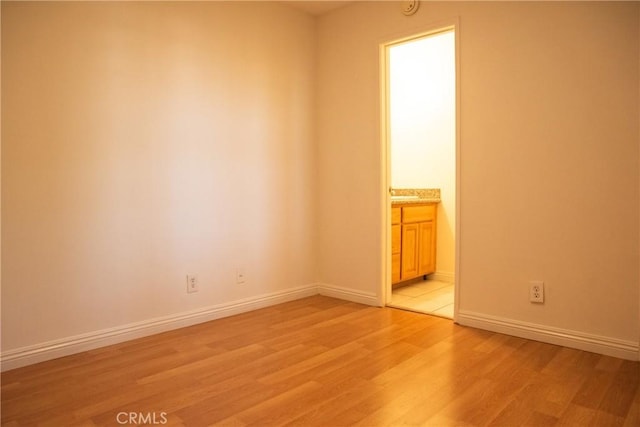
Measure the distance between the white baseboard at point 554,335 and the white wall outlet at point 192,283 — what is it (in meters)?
1.89

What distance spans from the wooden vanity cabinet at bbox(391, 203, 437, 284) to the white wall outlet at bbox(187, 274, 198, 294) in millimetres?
1805

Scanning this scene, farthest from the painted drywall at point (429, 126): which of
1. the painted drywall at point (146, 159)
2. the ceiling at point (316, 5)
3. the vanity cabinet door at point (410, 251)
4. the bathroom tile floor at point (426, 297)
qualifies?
the painted drywall at point (146, 159)

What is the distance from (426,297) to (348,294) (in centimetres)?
71

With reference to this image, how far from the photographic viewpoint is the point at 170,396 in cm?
204

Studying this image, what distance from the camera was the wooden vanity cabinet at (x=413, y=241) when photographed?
412 cm

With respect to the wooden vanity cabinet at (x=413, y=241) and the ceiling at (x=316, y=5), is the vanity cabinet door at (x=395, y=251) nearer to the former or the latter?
the wooden vanity cabinet at (x=413, y=241)

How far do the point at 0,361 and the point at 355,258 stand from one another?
2.53m

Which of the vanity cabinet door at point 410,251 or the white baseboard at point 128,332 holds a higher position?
the vanity cabinet door at point 410,251

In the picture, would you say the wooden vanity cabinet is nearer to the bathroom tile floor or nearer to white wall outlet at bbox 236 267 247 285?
the bathroom tile floor

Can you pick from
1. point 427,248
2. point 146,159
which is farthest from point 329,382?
point 427,248

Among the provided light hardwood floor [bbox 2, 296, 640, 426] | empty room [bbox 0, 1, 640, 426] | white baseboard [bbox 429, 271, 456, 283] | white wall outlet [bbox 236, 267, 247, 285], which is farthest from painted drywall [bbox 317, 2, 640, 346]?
white wall outlet [bbox 236, 267, 247, 285]

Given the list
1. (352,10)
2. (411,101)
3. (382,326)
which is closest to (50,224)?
(382,326)

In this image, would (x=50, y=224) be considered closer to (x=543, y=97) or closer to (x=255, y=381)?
(x=255, y=381)

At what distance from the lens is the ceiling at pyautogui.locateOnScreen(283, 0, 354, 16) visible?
3698mm
